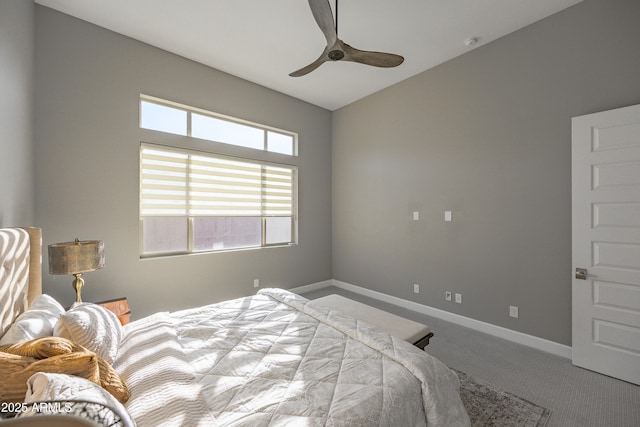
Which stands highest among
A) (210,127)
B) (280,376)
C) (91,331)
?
(210,127)

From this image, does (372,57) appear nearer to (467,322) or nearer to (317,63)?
(317,63)

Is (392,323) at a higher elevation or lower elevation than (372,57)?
lower

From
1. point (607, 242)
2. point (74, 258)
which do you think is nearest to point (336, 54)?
point (74, 258)

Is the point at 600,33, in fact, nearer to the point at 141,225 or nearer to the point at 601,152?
the point at 601,152

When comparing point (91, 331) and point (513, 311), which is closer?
point (91, 331)

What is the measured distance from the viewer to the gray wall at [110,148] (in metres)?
2.54

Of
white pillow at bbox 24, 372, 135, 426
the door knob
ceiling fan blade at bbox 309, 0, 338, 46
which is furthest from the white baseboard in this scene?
A: white pillow at bbox 24, 372, 135, 426

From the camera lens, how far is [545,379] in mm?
2199

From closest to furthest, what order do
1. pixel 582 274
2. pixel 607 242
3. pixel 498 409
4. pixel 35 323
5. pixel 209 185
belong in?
pixel 35 323
pixel 498 409
pixel 607 242
pixel 582 274
pixel 209 185

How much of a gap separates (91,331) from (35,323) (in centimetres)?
27

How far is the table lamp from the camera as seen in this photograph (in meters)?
2.08

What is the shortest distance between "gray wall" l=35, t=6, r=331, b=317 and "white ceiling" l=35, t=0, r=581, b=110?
24cm

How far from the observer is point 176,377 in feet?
3.95

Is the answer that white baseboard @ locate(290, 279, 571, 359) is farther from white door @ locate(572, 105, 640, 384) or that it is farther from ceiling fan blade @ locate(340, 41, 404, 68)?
ceiling fan blade @ locate(340, 41, 404, 68)
